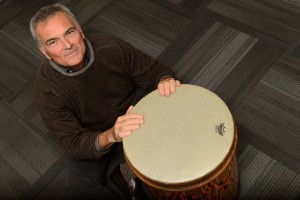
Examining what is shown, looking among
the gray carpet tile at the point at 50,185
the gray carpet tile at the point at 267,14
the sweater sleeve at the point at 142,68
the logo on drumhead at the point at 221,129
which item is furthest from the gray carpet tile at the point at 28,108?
the gray carpet tile at the point at 267,14

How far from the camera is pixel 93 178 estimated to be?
131 cm

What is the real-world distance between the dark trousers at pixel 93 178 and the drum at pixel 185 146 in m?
0.27

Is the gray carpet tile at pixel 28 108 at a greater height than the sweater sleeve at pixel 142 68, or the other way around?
the sweater sleeve at pixel 142 68

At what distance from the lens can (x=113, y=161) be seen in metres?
1.38

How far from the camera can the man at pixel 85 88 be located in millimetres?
1198

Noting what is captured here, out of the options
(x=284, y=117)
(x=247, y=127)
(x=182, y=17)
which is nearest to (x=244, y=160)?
(x=247, y=127)

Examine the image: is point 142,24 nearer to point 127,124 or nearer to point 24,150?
point 24,150

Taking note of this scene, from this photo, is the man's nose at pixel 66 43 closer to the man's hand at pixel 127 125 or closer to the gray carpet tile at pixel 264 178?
the man's hand at pixel 127 125

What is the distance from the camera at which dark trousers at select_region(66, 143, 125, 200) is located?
1.25 metres

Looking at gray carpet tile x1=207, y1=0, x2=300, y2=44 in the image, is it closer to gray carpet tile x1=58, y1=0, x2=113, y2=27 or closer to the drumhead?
gray carpet tile x1=58, y1=0, x2=113, y2=27

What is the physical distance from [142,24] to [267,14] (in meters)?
0.78

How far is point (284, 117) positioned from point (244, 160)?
31 cm

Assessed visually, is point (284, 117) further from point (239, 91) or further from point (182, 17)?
point (182, 17)

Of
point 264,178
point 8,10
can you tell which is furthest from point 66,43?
point 8,10
